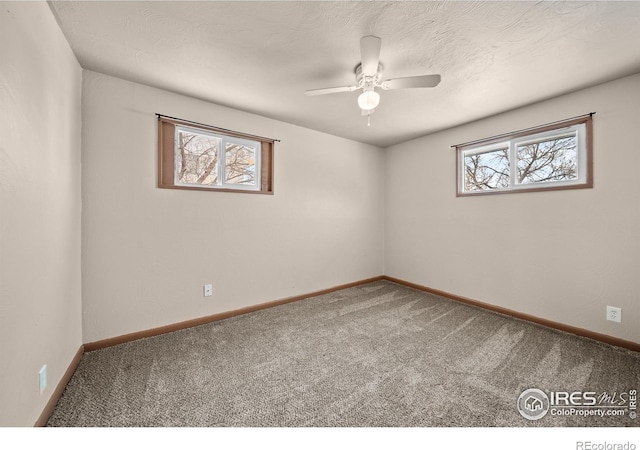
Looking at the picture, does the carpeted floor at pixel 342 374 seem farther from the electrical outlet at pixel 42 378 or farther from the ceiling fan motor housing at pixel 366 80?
the ceiling fan motor housing at pixel 366 80

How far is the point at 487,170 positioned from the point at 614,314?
181 cm

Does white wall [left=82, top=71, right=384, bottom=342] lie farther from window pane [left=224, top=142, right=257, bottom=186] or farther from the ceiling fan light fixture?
the ceiling fan light fixture

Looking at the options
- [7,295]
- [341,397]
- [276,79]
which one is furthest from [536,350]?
[7,295]

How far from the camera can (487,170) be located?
3076 mm

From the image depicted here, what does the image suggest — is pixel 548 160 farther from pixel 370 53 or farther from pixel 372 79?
pixel 370 53

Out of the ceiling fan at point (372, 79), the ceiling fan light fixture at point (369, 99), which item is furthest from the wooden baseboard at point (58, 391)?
the ceiling fan light fixture at point (369, 99)

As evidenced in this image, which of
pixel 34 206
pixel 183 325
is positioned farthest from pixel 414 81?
pixel 183 325

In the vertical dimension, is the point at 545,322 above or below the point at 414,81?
below

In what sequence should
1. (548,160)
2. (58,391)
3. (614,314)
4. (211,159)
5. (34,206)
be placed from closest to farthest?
(34,206) → (58,391) → (614,314) → (548,160) → (211,159)

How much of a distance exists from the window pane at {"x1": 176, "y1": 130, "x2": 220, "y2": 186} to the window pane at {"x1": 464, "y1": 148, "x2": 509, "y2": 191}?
3182mm

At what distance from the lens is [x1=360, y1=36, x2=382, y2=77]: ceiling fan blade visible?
56.2 inches

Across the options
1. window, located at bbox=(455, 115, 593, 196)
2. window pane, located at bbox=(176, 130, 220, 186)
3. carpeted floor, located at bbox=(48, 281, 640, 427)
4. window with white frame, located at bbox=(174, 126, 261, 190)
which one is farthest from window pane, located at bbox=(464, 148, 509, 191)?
window pane, located at bbox=(176, 130, 220, 186)

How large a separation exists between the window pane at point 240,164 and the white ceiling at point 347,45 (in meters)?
0.54

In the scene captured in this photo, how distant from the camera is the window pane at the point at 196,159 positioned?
248cm
